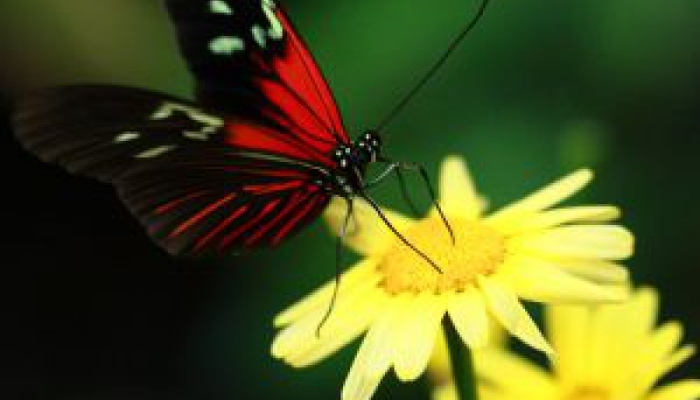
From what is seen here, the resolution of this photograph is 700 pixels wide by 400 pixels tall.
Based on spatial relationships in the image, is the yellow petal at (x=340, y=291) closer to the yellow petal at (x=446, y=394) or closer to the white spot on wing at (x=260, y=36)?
the yellow petal at (x=446, y=394)

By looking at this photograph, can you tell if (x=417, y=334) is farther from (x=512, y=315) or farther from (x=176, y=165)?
(x=176, y=165)

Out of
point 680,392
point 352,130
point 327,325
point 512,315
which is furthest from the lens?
point 352,130

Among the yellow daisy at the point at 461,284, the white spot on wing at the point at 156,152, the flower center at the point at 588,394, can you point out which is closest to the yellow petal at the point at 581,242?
the yellow daisy at the point at 461,284

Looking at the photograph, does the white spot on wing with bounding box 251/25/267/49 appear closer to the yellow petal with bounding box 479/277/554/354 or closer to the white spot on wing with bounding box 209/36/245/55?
the white spot on wing with bounding box 209/36/245/55

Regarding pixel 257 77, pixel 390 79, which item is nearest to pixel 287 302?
pixel 390 79

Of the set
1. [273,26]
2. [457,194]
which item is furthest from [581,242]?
[273,26]
